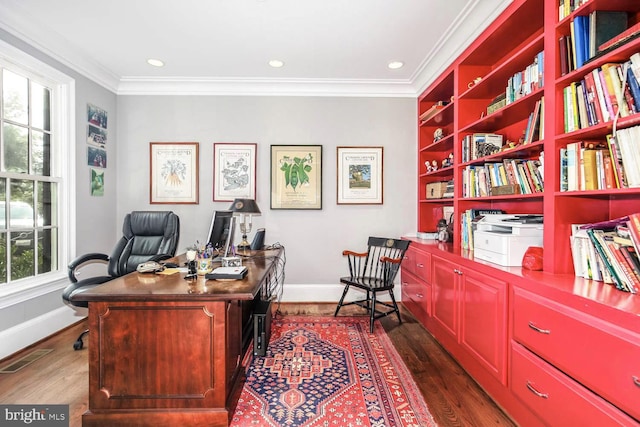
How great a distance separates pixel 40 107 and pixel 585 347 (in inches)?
169

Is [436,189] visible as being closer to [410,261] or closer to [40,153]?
[410,261]

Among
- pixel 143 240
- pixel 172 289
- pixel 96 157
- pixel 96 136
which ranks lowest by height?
pixel 172 289

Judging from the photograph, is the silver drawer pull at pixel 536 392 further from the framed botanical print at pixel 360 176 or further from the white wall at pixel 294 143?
the framed botanical print at pixel 360 176

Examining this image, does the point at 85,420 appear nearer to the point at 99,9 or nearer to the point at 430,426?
the point at 430,426

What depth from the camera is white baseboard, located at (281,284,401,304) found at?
3.65 meters

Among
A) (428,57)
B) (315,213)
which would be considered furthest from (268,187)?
(428,57)

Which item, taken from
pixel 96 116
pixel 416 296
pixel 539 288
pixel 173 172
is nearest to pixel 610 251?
pixel 539 288

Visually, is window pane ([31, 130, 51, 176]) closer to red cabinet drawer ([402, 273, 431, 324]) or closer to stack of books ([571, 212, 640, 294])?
red cabinet drawer ([402, 273, 431, 324])

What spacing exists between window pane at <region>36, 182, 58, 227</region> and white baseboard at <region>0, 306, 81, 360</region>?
85cm

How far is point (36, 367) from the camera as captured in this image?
7.24 ft

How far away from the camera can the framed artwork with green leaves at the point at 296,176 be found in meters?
3.61

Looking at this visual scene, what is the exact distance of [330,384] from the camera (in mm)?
2016

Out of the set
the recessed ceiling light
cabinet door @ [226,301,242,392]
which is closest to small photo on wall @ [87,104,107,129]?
the recessed ceiling light

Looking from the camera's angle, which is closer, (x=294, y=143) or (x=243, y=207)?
(x=243, y=207)
